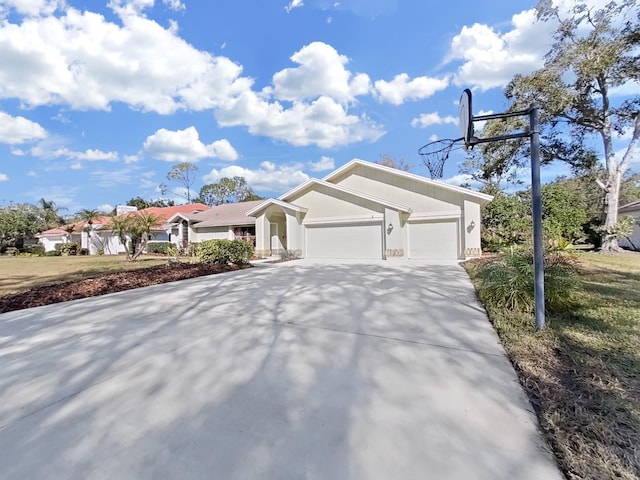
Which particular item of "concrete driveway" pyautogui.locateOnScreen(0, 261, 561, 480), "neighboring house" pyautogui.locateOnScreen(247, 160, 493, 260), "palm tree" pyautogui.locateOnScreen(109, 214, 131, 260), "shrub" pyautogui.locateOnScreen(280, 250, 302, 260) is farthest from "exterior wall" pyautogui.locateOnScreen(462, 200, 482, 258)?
"palm tree" pyautogui.locateOnScreen(109, 214, 131, 260)

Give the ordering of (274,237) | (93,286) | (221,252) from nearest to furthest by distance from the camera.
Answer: (93,286), (221,252), (274,237)

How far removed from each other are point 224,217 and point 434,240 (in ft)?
55.8

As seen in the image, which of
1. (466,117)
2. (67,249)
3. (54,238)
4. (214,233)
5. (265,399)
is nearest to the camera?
(265,399)

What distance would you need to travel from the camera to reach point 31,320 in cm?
577

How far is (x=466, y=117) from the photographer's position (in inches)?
199

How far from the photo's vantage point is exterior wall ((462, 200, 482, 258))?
16.0m

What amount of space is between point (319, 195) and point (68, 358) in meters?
16.2

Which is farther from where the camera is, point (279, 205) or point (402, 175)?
point (279, 205)

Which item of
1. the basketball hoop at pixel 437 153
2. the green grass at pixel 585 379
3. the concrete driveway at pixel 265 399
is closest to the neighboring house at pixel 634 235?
the basketball hoop at pixel 437 153

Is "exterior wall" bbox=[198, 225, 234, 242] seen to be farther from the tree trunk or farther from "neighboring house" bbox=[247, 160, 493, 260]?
the tree trunk

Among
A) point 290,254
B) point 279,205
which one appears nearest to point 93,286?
point 290,254

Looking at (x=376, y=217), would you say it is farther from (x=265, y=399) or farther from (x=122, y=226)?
(x=122, y=226)

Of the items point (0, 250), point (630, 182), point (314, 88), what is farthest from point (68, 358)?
point (630, 182)

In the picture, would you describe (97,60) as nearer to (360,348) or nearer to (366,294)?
(366,294)
